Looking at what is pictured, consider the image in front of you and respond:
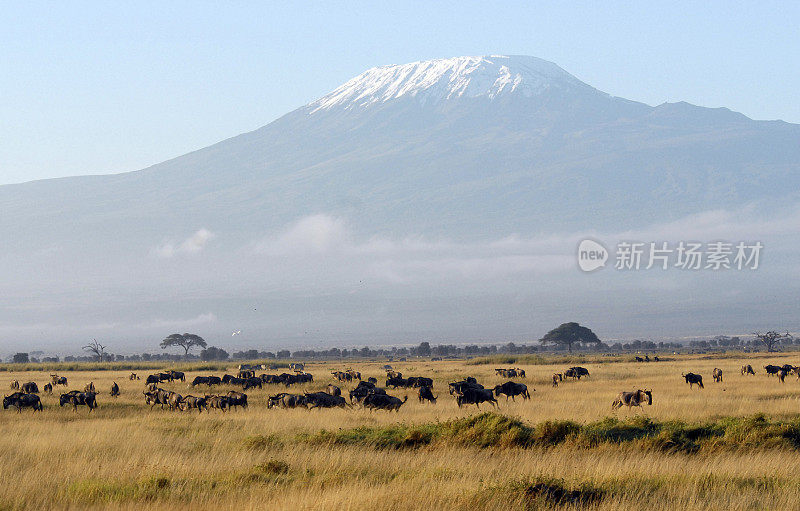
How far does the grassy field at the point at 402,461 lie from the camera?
1289cm

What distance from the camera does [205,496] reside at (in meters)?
13.5

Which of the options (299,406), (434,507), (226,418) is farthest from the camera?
(299,406)

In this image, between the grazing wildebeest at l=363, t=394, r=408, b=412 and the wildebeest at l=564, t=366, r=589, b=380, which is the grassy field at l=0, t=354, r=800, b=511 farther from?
the wildebeest at l=564, t=366, r=589, b=380

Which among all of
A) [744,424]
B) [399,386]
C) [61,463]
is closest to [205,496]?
[61,463]

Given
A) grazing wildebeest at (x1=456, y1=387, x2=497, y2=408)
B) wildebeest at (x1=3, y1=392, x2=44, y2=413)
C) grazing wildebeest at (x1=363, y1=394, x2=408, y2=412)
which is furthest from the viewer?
wildebeest at (x1=3, y1=392, x2=44, y2=413)

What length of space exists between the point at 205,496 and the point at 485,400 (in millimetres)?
18862

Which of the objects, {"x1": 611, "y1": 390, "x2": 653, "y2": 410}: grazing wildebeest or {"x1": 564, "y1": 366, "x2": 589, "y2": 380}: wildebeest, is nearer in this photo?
{"x1": 611, "y1": 390, "x2": 653, "y2": 410}: grazing wildebeest

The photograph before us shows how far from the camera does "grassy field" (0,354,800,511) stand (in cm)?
1289

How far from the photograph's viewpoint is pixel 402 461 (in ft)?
55.6

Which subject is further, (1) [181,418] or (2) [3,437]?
(1) [181,418]

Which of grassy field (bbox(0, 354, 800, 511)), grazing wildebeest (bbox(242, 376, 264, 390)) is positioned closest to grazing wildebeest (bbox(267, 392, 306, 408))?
grassy field (bbox(0, 354, 800, 511))

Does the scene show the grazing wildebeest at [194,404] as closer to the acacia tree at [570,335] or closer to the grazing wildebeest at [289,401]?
the grazing wildebeest at [289,401]

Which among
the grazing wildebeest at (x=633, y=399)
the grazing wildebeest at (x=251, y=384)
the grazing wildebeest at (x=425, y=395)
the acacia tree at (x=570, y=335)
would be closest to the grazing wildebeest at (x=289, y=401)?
the grazing wildebeest at (x=425, y=395)

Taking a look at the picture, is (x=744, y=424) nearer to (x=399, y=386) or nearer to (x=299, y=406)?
(x=299, y=406)
